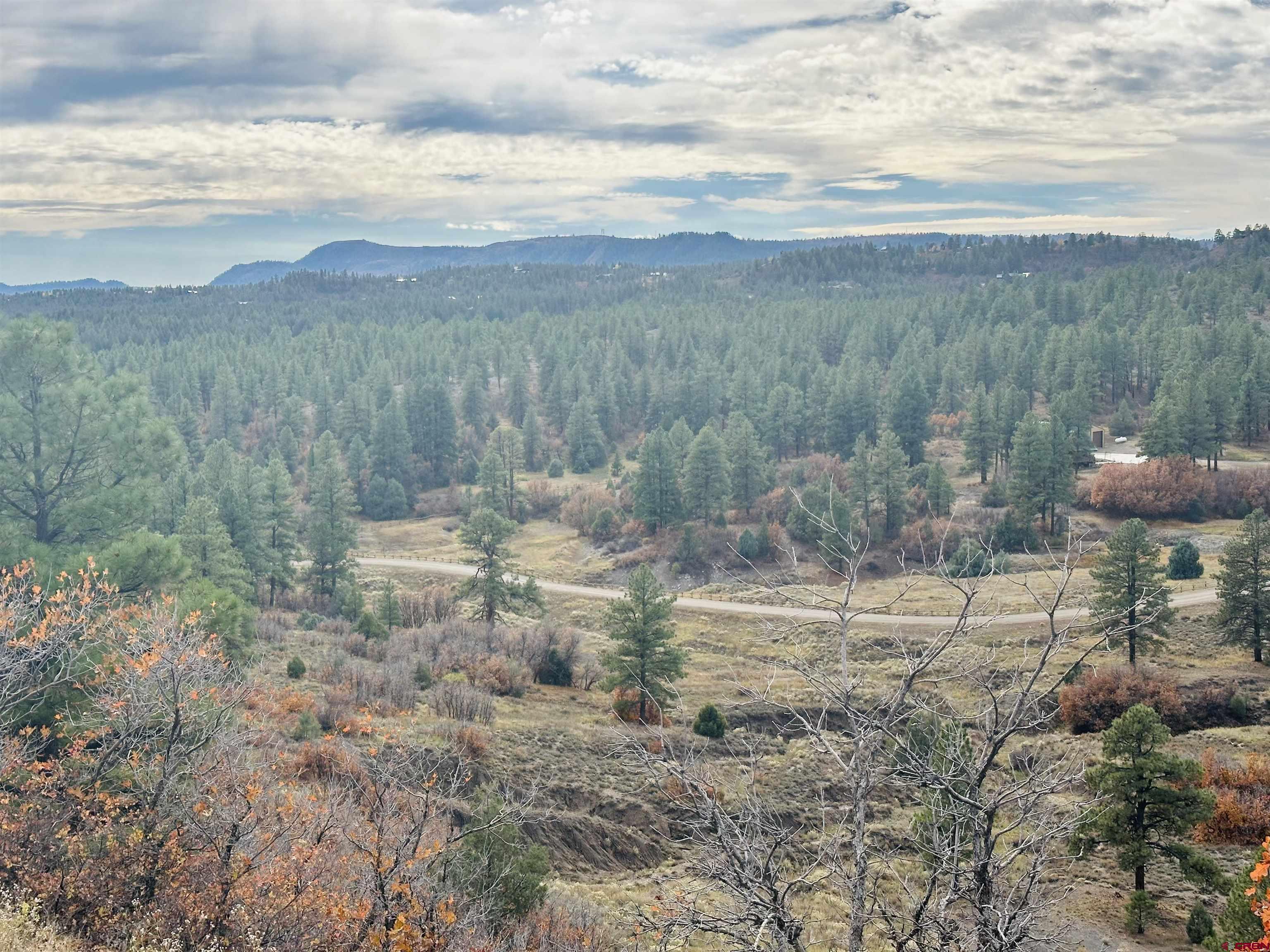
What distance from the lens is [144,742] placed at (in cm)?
1359

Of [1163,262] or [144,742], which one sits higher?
[1163,262]

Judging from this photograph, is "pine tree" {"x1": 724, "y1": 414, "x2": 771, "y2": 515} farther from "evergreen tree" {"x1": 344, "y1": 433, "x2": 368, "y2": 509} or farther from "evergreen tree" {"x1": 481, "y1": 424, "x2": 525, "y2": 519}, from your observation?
"evergreen tree" {"x1": 344, "y1": 433, "x2": 368, "y2": 509}

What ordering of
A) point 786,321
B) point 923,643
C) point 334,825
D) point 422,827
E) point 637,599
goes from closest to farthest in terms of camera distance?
point 422,827 → point 334,825 → point 637,599 → point 923,643 → point 786,321

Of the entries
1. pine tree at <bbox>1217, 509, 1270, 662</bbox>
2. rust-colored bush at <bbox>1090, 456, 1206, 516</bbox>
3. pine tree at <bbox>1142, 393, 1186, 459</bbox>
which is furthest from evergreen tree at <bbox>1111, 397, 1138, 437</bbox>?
pine tree at <bbox>1217, 509, 1270, 662</bbox>

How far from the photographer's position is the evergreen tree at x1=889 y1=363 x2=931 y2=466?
76.1m

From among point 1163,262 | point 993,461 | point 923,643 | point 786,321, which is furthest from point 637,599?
point 1163,262

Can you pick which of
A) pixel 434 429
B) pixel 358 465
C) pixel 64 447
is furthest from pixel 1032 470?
pixel 434 429

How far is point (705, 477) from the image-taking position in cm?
6606

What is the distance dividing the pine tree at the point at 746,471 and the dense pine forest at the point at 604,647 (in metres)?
0.28

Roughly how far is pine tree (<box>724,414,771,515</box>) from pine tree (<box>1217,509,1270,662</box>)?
37.4m

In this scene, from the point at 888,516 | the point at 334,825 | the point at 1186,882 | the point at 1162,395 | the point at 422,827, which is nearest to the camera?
the point at 422,827

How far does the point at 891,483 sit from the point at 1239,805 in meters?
39.3

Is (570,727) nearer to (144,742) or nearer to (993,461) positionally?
(144,742)

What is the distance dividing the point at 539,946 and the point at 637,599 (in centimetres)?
1715
